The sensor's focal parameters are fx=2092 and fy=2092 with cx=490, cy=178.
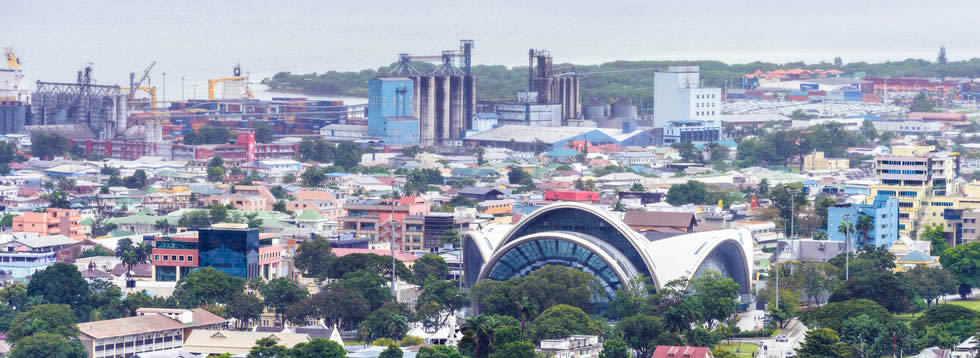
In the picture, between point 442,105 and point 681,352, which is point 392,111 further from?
point 681,352

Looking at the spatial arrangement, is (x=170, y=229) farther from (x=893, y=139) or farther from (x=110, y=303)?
(x=893, y=139)

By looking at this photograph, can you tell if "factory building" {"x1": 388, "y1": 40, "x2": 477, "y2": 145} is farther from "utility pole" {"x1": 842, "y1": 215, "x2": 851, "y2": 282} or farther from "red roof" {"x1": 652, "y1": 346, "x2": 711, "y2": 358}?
"red roof" {"x1": 652, "y1": 346, "x2": 711, "y2": 358}

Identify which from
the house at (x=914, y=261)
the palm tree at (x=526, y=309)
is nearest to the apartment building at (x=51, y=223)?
the palm tree at (x=526, y=309)

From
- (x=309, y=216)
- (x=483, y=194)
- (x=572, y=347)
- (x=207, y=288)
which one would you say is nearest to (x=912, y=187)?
(x=483, y=194)

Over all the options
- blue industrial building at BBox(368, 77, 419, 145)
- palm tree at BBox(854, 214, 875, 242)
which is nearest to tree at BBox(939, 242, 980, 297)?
palm tree at BBox(854, 214, 875, 242)

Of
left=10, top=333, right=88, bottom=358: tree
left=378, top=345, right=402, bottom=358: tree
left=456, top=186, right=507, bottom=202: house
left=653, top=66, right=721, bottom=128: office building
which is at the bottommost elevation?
left=10, top=333, right=88, bottom=358: tree
